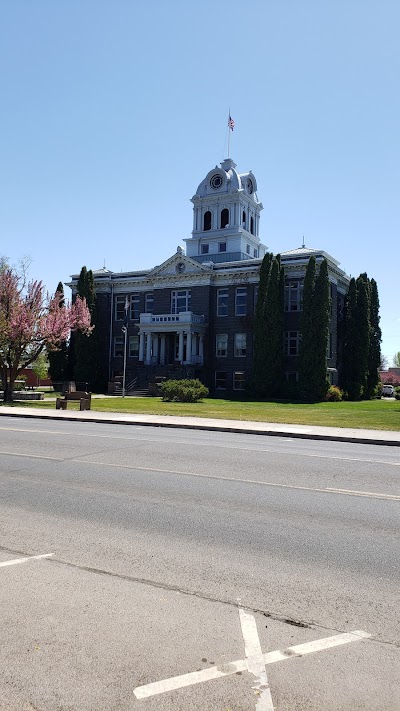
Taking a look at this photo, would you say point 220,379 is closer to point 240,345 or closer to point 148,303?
point 240,345

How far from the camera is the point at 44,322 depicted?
132 ft

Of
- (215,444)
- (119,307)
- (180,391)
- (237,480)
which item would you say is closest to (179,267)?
(119,307)

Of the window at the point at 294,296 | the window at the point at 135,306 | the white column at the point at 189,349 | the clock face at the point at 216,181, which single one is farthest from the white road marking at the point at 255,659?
the clock face at the point at 216,181

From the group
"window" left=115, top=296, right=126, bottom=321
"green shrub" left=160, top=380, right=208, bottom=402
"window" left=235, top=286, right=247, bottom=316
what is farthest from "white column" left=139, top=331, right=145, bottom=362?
"green shrub" left=160, top=380, right=208, bottom=402

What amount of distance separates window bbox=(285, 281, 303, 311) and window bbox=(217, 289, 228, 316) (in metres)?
6.21

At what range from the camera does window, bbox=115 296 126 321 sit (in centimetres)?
6091

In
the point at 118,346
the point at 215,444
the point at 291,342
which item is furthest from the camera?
the point at 118,346

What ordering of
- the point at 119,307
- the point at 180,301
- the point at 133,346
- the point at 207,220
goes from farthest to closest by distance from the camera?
the point at 207,220, the point at 119,307, the point at 133,346, the point at 180,301

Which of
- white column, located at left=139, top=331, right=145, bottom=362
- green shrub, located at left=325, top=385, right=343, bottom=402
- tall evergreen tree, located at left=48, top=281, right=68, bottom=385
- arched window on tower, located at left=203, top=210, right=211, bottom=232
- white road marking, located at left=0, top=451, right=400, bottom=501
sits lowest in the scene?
white road marking, located at left=0, top=451, right=400, bottom=501

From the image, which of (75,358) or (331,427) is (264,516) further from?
(75,358)

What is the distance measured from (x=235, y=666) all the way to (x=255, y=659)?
0.56 ft

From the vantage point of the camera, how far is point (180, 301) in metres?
57.7

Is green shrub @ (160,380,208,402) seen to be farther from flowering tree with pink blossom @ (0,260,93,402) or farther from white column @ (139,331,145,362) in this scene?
white column @ (139,331,145,362)

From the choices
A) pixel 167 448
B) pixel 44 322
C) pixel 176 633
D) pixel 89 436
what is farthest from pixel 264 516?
pixel 44 322
